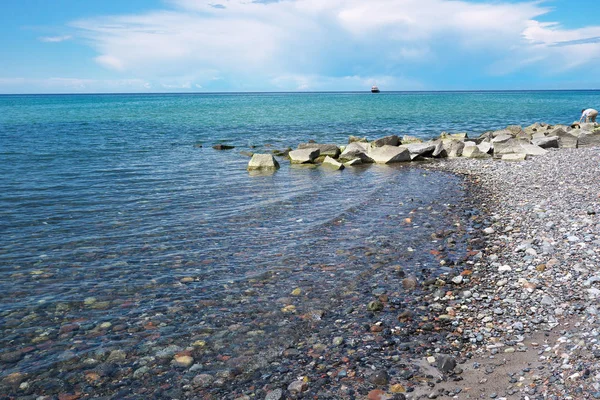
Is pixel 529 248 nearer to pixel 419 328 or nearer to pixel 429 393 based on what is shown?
pixel 419 328

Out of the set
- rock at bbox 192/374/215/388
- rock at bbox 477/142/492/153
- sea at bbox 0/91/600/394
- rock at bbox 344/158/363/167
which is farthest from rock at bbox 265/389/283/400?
rock at bbox 477/142/492/153

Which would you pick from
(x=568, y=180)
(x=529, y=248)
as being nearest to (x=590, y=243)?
(x=529, y=248)

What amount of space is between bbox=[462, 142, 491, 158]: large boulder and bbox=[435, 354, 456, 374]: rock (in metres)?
22.3

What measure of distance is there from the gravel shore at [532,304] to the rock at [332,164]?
10.4m

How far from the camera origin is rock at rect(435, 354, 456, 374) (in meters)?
6.28

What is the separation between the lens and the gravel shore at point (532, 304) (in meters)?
5.73

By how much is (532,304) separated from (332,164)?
18139mm

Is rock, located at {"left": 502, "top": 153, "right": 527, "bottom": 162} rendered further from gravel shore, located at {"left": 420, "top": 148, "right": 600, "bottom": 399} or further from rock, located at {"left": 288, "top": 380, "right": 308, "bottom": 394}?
rock, located at {"left": 288, "top": 380, "right": 308, "bottom": 394}

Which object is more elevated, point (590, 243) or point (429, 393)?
point (590, 243)

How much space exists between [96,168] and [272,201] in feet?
39.6

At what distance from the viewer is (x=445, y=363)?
6340 millimetres

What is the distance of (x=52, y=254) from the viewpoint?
11.2m

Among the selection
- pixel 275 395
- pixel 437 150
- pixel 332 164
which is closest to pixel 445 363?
pixel 275 395

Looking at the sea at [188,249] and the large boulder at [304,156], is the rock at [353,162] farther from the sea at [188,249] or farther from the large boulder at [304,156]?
the large boulder at [304,156]
